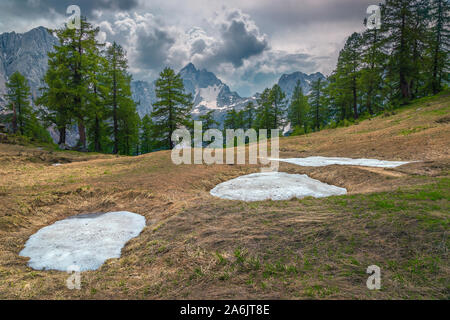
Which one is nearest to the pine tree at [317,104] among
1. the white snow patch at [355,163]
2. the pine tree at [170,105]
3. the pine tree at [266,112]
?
the pine tree at [266,112]

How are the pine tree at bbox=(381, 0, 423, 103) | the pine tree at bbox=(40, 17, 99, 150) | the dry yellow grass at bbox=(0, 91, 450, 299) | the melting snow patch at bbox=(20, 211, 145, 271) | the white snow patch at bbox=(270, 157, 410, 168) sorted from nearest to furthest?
the dry yellow grass at bbox=(0, 91, 450, 299), the melting snow patch at bbox=(20, 211, 145, 271), the white snow patch at bbox=(270, 157, 410, 168), the pine tree at bbox=(40, 17, 99, 150), the pine tree at bbox=(381, 0, 423, 103)

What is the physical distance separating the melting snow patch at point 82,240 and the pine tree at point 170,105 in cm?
2249

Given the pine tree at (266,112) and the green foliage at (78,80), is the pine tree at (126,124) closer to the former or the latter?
the green foliage at (78,80)

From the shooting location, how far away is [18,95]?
30.8 m

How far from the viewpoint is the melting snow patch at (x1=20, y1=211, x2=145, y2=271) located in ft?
14.4

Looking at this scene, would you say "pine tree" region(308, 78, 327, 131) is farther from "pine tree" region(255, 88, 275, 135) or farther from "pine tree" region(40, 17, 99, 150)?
"pine tree" region(40, 17, 99, 150)

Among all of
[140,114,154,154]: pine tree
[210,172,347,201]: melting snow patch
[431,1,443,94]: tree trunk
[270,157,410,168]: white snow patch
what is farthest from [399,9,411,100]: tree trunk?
[140,114,154,154]: pine tree

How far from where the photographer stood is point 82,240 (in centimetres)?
525

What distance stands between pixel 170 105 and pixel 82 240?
80.3 ft

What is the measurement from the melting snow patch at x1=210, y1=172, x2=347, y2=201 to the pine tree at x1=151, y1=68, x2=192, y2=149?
2005 cm

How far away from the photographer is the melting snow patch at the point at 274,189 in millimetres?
7989

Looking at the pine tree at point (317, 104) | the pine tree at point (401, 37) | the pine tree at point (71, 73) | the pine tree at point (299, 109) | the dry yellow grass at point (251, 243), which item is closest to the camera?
the dry yellow grass at point (251, 243)

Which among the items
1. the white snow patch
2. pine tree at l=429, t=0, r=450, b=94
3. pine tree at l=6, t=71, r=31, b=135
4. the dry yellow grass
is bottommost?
the dry yellow grass
